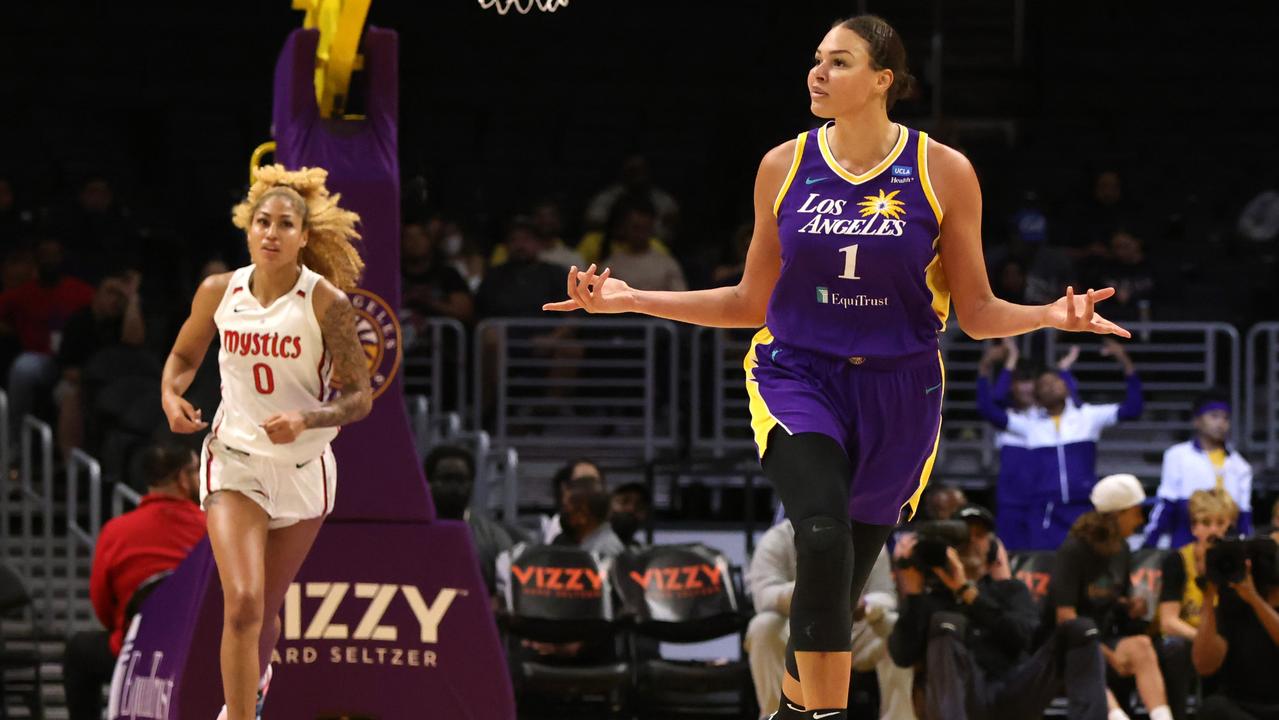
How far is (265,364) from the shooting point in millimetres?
6621

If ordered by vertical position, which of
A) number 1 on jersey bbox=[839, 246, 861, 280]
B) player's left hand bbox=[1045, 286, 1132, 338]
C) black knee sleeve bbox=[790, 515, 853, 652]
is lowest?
black knee sleeve bbox=[790, 515, 853, 652]

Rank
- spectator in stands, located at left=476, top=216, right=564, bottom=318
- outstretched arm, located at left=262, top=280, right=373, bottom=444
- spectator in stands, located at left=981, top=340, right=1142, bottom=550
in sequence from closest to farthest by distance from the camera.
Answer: outstretched arm, located at left=262, top=280, right=373, bottom=444 < spectator in stands, located at left=981, top=340, right=1142, bottom=550 < spectator in stands, located at left=476, top=216, right=564, bottom=318

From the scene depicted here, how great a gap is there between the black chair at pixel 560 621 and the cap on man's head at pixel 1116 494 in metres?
2.44

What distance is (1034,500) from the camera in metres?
12.3

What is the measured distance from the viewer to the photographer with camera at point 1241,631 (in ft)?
29.8

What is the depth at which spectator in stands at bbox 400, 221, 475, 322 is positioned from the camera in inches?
538

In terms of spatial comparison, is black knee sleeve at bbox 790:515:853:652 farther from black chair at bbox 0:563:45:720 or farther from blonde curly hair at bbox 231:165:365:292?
black chair at bbox 0:563:45:720

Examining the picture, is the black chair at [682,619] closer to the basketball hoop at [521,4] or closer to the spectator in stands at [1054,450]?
the spectator in stands at [1054,450]

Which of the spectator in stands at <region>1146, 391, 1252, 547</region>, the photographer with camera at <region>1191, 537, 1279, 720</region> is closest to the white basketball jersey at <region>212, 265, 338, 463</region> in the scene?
the photographer with camera at <region>1191, 537, 1279, 720</region>

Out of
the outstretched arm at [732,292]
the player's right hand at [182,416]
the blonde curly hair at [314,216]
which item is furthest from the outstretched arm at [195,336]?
the outstretched arm at [732,292]

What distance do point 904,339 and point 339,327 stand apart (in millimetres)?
2264

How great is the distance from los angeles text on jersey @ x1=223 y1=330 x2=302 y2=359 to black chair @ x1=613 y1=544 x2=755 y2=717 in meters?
3.83

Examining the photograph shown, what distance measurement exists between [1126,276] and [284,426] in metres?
9.37

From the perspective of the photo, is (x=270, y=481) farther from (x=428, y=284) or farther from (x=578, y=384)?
(x=428, y=284)
